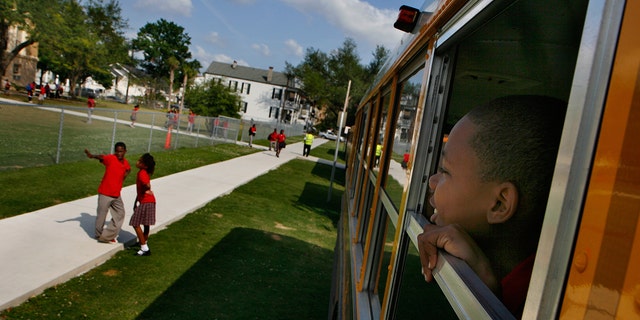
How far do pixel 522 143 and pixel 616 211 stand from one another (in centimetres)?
45

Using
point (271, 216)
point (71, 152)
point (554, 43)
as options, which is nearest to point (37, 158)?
point (71, 152)

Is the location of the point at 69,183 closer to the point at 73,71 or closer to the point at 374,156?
the point at 374,156

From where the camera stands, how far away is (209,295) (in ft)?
19.1

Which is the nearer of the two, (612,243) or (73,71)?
(612,243)

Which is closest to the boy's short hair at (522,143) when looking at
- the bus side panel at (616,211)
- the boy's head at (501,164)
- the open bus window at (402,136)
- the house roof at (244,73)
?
the boy's head at (501,164)

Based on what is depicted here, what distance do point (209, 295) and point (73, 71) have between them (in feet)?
188

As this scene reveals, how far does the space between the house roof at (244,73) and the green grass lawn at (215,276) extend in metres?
69.8

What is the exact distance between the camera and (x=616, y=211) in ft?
1.90

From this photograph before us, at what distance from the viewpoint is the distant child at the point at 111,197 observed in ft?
21.9

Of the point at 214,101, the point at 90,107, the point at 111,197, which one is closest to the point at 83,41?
the point at 214,101

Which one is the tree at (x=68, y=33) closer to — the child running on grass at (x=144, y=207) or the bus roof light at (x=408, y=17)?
the child running on grass at (x=144, y=207)

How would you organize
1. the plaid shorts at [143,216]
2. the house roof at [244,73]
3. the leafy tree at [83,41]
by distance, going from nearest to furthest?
the plaid shorts at [143,216], the leafy tree at [83,41], the house roof at [244,73]

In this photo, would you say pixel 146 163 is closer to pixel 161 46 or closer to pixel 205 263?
pixel 205 263

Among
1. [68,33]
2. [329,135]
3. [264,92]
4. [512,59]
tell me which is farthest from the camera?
[264,92]
